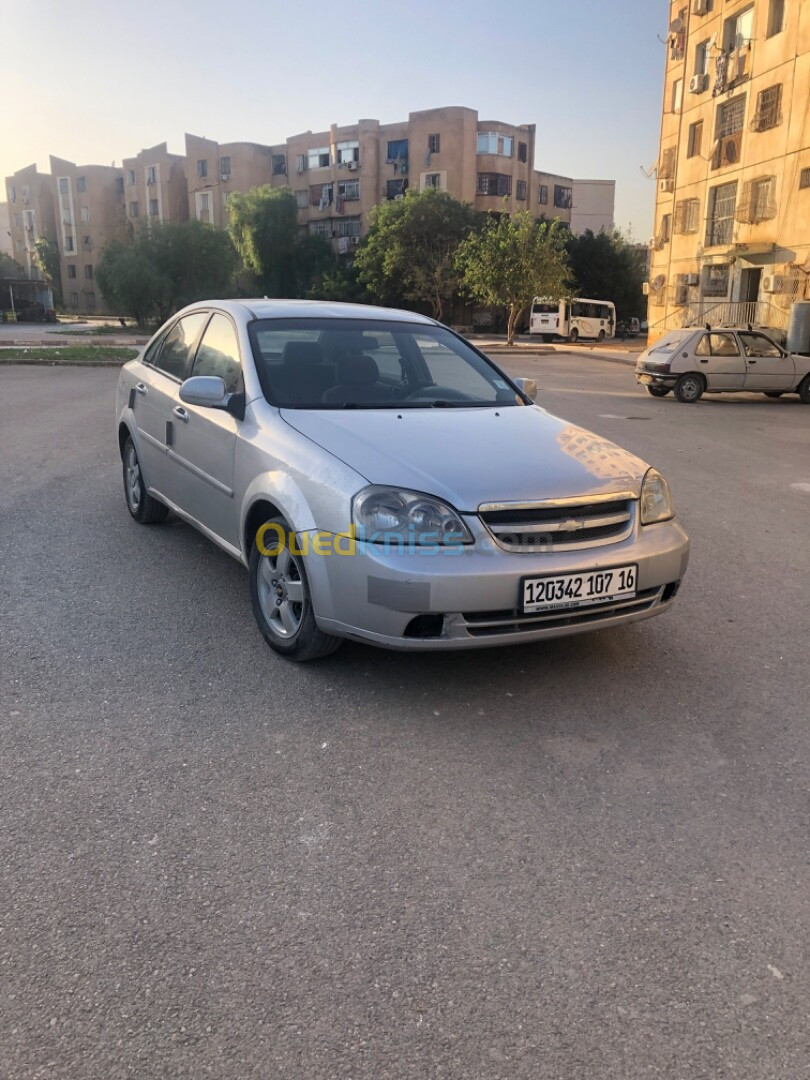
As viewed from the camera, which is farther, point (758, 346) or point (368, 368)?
point (758, 346)

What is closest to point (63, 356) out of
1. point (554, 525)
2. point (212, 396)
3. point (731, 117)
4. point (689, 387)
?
point (689, 387)

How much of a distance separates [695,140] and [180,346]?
34.4 meters

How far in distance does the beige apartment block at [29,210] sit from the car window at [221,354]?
96761 millimetres

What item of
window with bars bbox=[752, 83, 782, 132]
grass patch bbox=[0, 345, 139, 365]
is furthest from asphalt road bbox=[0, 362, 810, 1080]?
window with bars bbox=[752, 83, 782, 132]

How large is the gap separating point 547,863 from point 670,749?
93 centimetres

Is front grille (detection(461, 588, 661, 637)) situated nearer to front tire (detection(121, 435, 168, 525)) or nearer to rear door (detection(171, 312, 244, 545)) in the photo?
rear door (detection(171, 312, 244, 545))

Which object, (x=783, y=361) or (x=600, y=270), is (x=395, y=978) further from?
(x=600, y=270)

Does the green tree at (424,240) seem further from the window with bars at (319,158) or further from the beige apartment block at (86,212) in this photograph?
the beige apartment block at (86,212)

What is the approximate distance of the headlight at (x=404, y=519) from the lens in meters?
3.53

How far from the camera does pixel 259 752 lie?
130 inches

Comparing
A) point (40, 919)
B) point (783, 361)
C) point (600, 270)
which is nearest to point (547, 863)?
point (40, 919)

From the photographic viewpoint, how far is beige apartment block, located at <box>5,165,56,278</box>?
310 ft

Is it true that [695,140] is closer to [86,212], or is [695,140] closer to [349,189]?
[349,189]

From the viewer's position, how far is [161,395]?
5.64m
